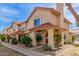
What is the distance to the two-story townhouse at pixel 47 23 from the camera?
2793 millimetres

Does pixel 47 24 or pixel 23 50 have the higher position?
pixel 47 24

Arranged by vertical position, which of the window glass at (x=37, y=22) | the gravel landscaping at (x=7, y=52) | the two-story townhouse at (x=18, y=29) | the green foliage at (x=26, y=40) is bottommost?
the gravel landscaping at (x=7, y=52)

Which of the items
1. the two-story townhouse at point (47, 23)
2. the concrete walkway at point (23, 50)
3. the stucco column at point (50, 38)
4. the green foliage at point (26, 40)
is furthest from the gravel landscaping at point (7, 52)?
the stucco column at point (50, 38)

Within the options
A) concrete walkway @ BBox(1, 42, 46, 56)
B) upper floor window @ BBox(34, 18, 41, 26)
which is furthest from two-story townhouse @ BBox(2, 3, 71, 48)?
concrete walkway @ BBox(1, 42, 46, 56)

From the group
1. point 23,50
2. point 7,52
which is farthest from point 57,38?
point 7,52

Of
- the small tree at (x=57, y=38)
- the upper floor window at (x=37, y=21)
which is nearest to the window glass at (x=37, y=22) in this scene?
the upper floor window at (x=37, y=21)

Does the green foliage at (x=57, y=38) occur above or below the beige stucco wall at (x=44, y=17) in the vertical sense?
below

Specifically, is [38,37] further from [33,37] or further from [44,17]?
[44,17]

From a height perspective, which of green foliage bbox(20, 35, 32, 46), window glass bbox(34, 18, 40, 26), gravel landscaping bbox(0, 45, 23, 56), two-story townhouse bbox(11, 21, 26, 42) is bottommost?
gravel landscaping bbox(0, 45, 23, 56)

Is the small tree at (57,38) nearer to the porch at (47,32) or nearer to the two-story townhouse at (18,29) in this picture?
the porch at (47,32)

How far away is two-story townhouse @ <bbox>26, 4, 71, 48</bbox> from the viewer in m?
2.79

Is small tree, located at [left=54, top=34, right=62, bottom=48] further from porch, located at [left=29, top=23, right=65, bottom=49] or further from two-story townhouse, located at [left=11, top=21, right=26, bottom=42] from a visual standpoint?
two-story townhouse, located at [left=11, top=21, right=26, bottom=42]

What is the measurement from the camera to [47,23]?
2799 millimetres

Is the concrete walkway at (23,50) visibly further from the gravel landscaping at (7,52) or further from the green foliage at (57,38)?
the green foliage at (57,38)
